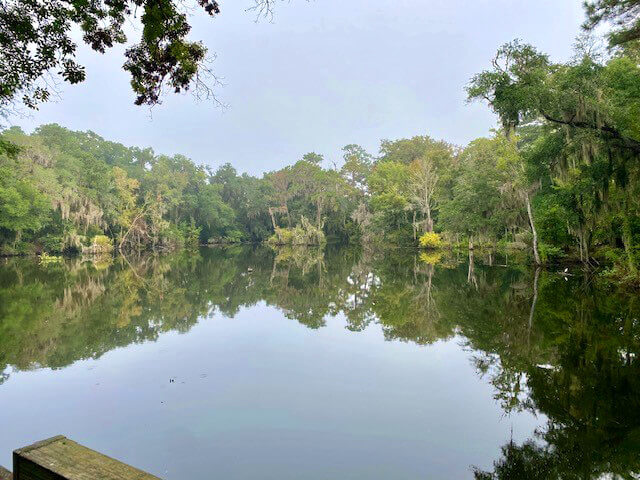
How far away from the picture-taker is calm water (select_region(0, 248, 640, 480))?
4.01 meters

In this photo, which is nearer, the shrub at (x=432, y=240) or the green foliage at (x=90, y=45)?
the green foliage at (x=90, y=45)

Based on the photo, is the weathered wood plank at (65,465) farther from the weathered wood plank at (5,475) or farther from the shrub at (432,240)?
the shrub at (432,240)

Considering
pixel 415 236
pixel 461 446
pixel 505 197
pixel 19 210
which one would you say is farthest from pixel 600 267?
pixel 19 210

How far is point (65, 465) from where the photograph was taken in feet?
4.58

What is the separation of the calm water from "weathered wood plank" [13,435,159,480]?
2.60 meters

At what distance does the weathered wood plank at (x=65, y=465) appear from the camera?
1343 mm

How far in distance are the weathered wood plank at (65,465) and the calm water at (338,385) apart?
2.60 meters

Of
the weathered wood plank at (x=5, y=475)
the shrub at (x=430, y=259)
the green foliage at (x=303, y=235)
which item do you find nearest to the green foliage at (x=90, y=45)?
the weathered wood plank at (x=5, y=475)

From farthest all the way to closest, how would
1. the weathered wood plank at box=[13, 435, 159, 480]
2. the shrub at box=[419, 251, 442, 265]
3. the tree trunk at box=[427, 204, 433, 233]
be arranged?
1. the tree trunk at box=[427, 204, 433, 233]
2. the shrub at box=[419, 251, 442, 265]
3. the weathered wood plank at box=[13, 435, 159, 480]

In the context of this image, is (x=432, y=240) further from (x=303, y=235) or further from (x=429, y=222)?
(x=303, y=235)

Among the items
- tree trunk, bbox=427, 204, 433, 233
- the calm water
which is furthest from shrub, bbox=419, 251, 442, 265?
the calm water

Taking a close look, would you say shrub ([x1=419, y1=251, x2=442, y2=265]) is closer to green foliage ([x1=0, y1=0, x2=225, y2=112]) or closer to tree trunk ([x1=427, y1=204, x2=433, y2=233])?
tree trunk ([x1=427, y1=204, x2=433, y2=233])

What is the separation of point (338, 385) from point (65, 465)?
489cm

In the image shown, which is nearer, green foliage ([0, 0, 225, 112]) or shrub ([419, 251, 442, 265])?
green foliage ([0, 0, 225, 112])
